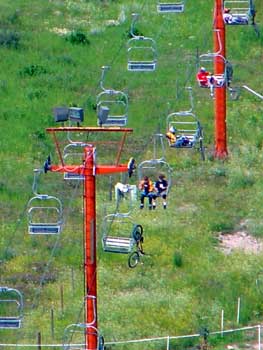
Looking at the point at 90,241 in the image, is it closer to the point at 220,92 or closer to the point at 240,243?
the point at 240,243

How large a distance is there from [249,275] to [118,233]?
3875mm

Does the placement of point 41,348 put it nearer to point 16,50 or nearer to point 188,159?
point 188,159

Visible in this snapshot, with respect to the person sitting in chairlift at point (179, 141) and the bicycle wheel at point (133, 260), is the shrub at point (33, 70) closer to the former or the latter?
the person sitting in chairlift at point (179, 141)

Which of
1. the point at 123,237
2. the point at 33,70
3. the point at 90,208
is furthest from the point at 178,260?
the point at 33,70

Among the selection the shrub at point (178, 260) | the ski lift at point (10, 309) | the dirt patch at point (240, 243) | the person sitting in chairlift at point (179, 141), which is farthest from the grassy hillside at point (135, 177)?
the person sitting in chairlift at point (179, 141)

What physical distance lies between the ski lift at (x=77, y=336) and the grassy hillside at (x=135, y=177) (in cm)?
35

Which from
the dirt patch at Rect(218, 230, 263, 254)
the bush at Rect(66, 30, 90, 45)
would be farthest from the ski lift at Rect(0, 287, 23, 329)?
the bush at Rect(66, 30, 90, 45)

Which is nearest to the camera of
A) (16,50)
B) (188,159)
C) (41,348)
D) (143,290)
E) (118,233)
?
(41,348)

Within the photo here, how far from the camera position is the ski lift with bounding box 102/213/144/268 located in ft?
126

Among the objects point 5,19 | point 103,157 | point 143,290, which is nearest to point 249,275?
point 143,290

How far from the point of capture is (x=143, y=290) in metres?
42.3

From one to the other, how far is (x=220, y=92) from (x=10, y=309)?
10572 millimetres

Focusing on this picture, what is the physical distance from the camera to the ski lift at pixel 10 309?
37750 mm

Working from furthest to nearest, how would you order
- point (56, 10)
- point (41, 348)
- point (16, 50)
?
point (56, 10)
point (16, 50)
point (41, 348)
